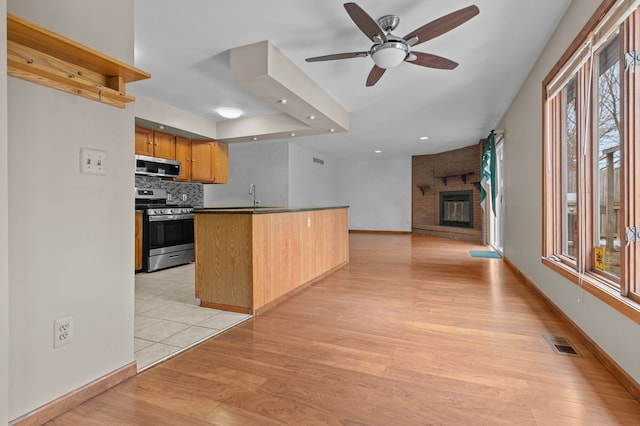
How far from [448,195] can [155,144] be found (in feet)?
24.2

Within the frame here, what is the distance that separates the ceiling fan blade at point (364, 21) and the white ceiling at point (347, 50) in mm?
225

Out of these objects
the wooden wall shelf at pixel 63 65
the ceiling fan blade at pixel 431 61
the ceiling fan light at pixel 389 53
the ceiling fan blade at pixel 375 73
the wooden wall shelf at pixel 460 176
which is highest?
the ceiling fan blade at pixel 375 73

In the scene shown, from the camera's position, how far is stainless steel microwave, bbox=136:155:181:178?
472 cm

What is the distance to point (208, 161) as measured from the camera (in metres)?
5.87

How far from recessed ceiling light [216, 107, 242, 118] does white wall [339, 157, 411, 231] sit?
18.8ft

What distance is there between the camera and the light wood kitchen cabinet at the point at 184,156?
18.0 feet

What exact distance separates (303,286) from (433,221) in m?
6.74

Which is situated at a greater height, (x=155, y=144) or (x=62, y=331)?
(x=155, y=144)

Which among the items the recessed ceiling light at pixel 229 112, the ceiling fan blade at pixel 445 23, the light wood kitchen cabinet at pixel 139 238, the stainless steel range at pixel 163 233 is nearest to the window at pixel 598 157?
the ceiling fan blade at pixel 445 23

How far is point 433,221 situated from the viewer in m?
9.34

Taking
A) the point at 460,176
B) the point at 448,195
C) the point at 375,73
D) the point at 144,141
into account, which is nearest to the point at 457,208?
the point at 448,195

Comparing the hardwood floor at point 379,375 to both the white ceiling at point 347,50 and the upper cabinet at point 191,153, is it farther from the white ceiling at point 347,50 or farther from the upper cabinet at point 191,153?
the upper cabinet at point 191,153

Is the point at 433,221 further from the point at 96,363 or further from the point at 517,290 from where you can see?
the point at 96,363

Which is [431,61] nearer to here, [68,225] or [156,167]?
[68,225]
